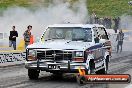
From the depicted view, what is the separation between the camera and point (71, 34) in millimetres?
15617

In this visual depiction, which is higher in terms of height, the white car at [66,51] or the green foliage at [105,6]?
the green foliage at [105,6]

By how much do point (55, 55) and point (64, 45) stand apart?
420 mm

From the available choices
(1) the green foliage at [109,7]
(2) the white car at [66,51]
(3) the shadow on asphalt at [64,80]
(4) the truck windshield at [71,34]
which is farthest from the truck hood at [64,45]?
(1) the green foliage at [109,7]

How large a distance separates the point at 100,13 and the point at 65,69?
234 ft

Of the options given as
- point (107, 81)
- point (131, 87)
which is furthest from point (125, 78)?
point (131, 87)

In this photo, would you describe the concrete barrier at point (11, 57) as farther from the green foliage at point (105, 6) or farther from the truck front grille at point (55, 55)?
the green foliage at point (105, 6)

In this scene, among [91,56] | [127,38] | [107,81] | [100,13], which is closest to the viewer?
[107,81]

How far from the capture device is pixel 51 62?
47.1 feet

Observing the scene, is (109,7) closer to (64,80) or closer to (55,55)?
(64,80)

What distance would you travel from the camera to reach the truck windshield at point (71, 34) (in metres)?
15.4

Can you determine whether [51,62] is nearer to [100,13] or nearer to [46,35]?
[46,35]

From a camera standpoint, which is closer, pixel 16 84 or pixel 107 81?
pixel 107 81

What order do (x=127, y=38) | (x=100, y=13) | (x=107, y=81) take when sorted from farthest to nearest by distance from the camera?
(x=100, y=13) → (x=127, y=38) → (x=107, y=81)

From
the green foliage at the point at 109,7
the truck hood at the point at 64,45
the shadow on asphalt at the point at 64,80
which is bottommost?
the shadow on asphalt at the point at 64,80
